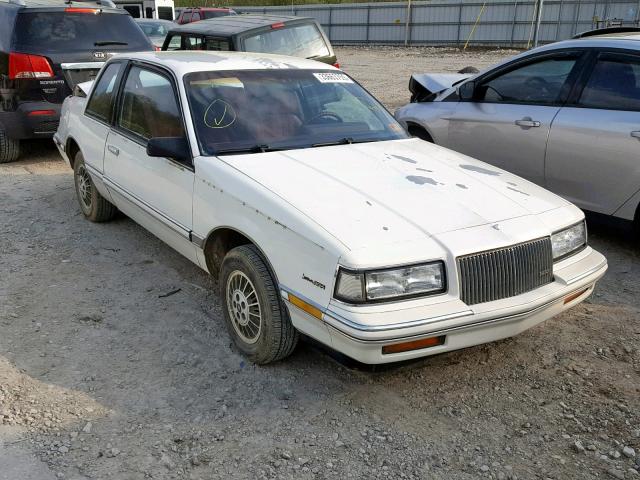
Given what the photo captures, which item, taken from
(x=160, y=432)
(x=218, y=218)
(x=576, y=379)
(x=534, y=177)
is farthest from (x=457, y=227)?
(x=534, y=177)

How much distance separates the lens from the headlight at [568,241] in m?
3.39

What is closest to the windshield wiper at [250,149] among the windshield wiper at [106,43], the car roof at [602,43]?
the car roof at [602,43]

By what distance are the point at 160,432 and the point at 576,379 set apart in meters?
2.19

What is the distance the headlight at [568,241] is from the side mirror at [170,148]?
2.16 m

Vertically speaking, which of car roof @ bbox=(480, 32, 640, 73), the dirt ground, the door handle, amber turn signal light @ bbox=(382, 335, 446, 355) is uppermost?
car roof @ bbox=(480, 32, 640, 73)

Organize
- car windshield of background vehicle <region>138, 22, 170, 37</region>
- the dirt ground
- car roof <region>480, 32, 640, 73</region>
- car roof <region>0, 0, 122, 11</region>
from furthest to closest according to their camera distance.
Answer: car windshield of background vehicle <region>138, 22, 170, 37</region>
car roof <region>0, 0, 122, 11</region>
car roof <region>480, 32, 640, 73</region>
the dirt ground

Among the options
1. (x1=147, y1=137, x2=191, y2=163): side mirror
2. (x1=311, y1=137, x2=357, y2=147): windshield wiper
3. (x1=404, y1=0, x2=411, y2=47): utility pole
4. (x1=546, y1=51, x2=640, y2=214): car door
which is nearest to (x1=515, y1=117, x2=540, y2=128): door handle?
(x1=546, y1=51, x2=640, y2=214): car door

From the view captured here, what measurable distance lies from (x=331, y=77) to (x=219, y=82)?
2.99 ft

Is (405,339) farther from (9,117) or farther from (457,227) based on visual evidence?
(9,117)

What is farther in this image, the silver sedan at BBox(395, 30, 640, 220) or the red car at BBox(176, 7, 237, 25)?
the red car at BBox(176, 7, 237, 25)

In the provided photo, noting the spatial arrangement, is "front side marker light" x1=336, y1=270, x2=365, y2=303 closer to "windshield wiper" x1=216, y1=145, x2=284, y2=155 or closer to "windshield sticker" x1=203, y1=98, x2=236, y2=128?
"windshield wiper" x1=216, y1=145, x2=284, y2=155

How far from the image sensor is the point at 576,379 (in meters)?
3.42

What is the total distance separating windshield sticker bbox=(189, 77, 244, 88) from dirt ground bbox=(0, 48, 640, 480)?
55.4 inches

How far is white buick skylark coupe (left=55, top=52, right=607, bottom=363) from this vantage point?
290 centimetres
